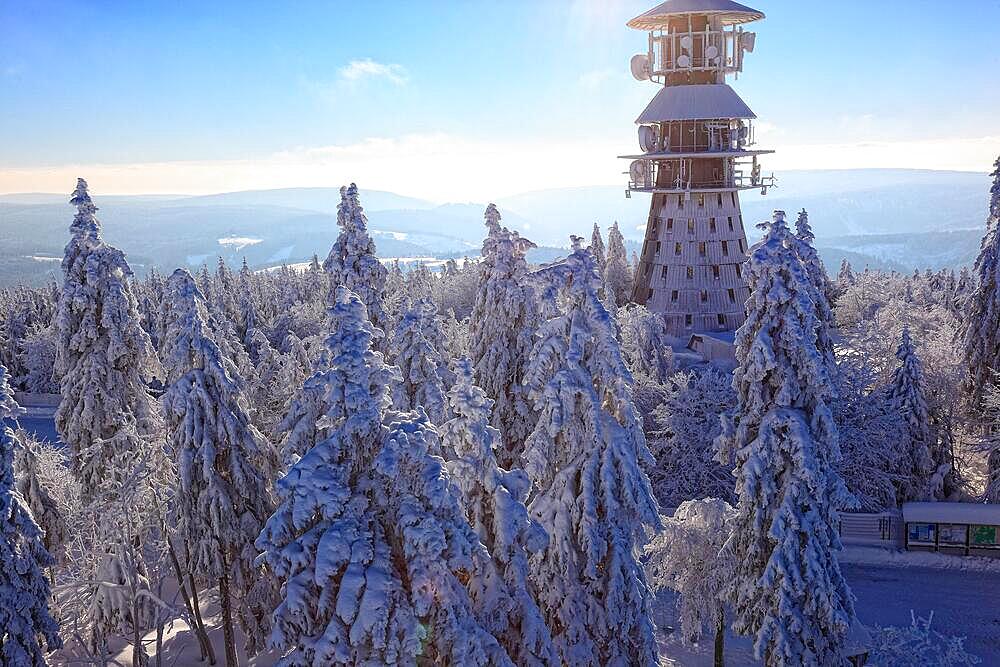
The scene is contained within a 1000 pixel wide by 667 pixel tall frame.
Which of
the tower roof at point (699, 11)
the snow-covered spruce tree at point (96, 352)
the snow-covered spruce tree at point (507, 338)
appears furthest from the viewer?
the tower roof at point (699, 11)

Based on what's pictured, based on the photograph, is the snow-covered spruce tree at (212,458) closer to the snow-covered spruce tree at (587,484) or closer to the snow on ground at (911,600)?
the snow-covered spruce tree at (587,484)

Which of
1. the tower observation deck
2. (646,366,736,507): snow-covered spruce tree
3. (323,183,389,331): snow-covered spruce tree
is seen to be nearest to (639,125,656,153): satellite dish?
the tower observation deck

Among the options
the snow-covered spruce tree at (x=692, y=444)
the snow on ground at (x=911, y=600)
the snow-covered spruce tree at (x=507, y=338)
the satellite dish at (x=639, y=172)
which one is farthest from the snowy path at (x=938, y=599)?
the satellite dish at (x=639, y=172)

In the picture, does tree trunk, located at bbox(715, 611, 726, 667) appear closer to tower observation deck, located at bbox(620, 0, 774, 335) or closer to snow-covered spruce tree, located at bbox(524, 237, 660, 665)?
snow-covered spruce tree, located at bbox(524, 237, 660, 665)

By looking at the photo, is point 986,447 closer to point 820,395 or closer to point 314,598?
point 820,395

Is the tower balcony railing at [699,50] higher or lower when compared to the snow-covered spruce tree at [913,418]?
higher
